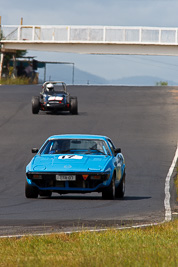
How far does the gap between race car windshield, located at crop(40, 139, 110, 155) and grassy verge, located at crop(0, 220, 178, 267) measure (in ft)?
19.3

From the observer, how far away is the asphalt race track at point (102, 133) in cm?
1207

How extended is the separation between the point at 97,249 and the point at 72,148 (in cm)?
824

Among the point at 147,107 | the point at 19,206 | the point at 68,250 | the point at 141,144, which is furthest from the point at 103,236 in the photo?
the point at 147,107

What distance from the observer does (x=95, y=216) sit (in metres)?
12.2

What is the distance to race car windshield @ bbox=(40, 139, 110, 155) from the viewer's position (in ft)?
52.1

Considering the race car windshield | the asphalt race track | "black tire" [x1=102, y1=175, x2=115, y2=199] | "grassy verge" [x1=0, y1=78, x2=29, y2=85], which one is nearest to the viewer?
the asphalt race track

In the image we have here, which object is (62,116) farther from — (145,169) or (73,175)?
(73,175)

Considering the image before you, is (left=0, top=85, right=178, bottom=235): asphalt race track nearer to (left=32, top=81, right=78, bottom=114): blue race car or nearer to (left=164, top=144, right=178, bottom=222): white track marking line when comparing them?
(left=164, top=144, right=178, bottom=222): white track marking line

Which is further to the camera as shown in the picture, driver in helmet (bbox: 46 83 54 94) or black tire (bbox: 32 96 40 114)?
black tire (bbox: 32 96 40 114)

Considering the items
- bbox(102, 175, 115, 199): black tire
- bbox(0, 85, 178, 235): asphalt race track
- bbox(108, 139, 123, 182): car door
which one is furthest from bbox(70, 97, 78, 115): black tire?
bbox(102, 175, 115, 199): black tire

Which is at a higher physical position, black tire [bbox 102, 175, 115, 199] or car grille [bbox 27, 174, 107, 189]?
car grille [bbox 27, 174, 107, 189]

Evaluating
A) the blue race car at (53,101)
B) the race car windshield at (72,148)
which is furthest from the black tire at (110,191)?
the blue race car at (53,101)

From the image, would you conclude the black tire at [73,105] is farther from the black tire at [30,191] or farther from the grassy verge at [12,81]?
the grassy verge at [12,81]

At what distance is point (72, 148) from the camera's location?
16.1 m
